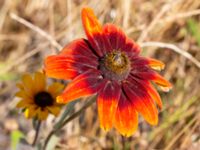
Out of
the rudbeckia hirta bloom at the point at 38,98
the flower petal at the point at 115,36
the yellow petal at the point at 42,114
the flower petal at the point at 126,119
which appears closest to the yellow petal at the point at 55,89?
the rudbeckia hirta bloom at the point at 38,98

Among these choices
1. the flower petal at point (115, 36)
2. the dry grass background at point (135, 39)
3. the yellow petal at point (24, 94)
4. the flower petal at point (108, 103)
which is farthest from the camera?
the dry grass background at point (135, 39)

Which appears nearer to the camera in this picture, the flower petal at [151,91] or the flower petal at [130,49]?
the flower petal at [151,91]

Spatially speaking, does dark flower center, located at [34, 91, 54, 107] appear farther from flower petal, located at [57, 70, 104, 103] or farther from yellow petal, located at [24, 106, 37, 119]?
flower petal, located at [57, 70, 104, 103]

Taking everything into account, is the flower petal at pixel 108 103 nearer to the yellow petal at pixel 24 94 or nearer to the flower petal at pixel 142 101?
the flower petal at pixel 142 101

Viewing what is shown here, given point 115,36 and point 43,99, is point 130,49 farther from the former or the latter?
point 43,99

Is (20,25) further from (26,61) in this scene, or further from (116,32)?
(116,32)

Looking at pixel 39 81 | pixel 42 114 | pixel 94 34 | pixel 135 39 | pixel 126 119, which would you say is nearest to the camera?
pixel 126 119

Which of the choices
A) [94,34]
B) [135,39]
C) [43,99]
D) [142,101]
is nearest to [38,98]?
[43,99]

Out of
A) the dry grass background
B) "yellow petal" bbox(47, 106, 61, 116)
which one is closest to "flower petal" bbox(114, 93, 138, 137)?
"yellow petal" bbox(47, 106, 61, 116)

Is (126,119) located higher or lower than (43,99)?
lower
